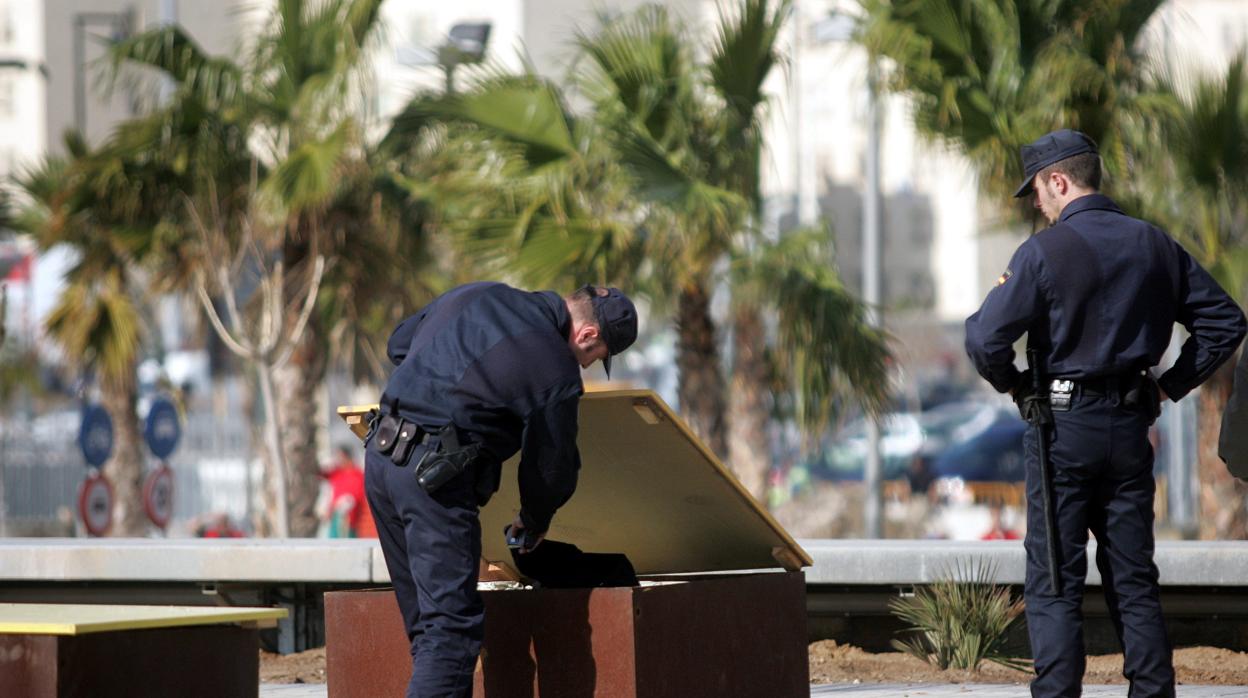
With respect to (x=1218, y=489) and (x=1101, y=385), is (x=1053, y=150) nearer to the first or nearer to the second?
(x=1101, y=385)

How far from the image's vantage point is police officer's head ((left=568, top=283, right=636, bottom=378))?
5.16 m

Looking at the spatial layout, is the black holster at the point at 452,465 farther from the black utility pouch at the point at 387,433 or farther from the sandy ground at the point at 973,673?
the sandy ground at the point at 973,673

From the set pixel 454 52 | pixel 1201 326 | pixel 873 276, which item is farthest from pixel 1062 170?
pixel 873 276

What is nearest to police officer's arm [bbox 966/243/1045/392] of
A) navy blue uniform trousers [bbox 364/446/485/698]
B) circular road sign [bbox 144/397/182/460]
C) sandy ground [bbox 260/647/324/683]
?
navy blue uniform trousers [bbox 364/446/485/698]

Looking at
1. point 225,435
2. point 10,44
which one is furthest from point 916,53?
point 10,44

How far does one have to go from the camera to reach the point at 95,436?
15750 mm

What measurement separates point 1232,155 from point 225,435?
1501 cm

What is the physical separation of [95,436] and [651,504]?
1103 centimetres

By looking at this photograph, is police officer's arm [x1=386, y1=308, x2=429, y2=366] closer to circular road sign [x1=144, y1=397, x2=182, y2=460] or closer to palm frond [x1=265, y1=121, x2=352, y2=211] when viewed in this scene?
palm frond [x1=265, y1=121, x2=352, y2=211]

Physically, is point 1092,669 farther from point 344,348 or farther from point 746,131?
point 344,348

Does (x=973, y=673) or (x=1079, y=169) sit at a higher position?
(x=1079, y=169)

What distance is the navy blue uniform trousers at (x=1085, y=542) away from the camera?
17.3 ft

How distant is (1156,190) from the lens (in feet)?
39.7

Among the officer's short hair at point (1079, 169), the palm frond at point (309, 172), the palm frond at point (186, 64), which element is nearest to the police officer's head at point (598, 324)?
the officer's short hair at point (1079, 169)
